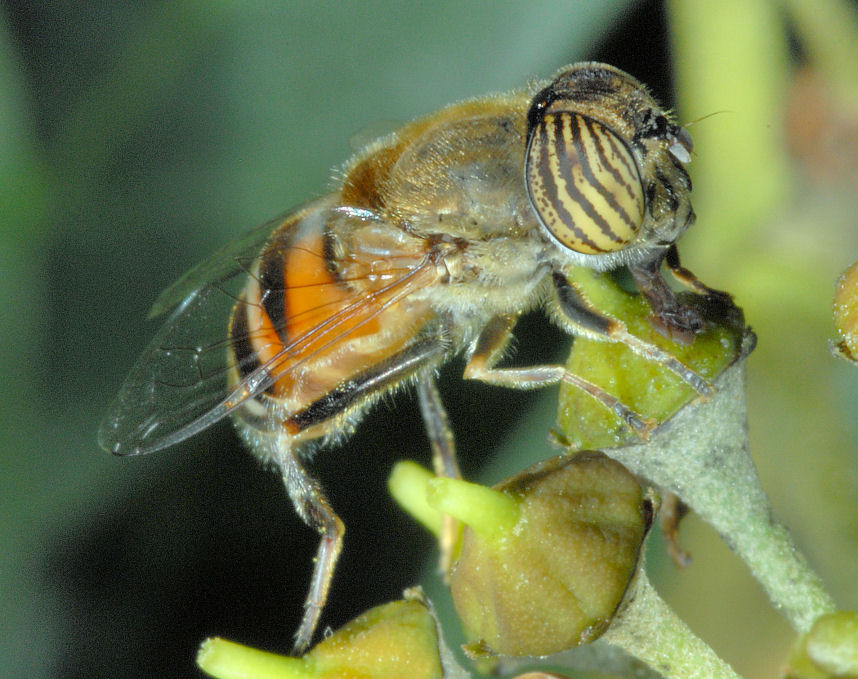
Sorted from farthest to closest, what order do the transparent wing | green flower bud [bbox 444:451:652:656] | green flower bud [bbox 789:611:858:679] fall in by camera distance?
1. the transparent wing
2. green flower bud [bbox 444:451:652:656]
3. green flower bud [bbox 789:611:858:679]

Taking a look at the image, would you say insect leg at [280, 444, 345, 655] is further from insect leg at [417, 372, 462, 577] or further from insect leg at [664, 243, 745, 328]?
insect leg at [664, 243, 745, 328]

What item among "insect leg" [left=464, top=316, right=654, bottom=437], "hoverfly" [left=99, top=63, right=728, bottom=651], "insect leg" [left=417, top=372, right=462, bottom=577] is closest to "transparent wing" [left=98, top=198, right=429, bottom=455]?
"hoverfly" [left=99, top=63, right=728, bottom=651]

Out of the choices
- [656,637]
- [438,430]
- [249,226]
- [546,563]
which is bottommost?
[438,430]

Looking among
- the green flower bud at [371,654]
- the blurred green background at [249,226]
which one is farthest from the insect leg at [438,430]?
the green flower bud at [371,654]

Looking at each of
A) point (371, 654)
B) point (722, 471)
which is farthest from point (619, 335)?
point (371, 654)

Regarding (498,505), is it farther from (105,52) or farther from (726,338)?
(105,52)

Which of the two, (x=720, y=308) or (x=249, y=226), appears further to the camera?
(x=249, y=226)

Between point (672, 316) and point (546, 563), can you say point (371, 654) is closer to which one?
point (546, 563)
